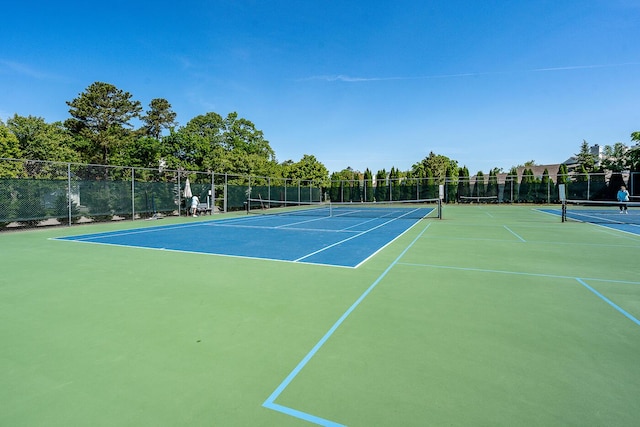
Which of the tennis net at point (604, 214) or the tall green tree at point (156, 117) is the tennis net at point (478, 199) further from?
the tall green tree at point (156, 117)

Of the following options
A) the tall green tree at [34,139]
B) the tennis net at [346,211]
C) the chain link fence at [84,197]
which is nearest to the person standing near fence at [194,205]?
the chain link fence at [84,197]

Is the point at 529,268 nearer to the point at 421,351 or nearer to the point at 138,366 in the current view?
the point at 421,351

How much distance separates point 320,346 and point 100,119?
46.5m

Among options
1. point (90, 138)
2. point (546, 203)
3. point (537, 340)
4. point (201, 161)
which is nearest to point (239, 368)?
point (537, 340)

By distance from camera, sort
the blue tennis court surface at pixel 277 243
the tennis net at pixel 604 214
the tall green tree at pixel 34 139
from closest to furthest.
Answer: the blue tennis court surface at pixel 277 243 < the tennis net at pixel 604 214 < the tall green tree at pixel 34 139

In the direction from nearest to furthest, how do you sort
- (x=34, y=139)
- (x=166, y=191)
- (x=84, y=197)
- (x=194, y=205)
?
1. (x=84, y=197)
2. (x=166, y=191)
3. (x=194, y=205)
4. (x=34, y=139)

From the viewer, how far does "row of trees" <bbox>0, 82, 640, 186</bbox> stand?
2473 cm

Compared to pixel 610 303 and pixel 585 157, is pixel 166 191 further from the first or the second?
pixel 585 157

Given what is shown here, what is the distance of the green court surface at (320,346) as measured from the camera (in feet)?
6.94

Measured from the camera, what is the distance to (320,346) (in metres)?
2.96

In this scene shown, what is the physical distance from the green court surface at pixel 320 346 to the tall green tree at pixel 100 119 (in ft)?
126

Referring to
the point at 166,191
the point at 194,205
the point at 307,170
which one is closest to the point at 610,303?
the point at 194,205

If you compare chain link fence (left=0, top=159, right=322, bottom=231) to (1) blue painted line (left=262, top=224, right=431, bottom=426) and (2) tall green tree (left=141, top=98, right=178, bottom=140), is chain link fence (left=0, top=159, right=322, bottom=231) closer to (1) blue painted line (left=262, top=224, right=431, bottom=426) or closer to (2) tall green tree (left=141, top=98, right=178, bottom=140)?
(1) blue painted line (left=262, top=224, right=431, bottom=426)

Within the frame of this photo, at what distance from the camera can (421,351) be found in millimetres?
2873
